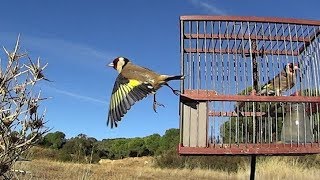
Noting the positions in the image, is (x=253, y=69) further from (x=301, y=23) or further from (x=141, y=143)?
(x=141, y=143)

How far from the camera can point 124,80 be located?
5.20 meters

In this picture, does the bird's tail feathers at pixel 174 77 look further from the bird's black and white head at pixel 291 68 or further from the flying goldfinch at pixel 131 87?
the bird's black and white head at pixel 291 68

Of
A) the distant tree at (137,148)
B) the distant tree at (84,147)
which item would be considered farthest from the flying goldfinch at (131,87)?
the distant tree at (137,148)

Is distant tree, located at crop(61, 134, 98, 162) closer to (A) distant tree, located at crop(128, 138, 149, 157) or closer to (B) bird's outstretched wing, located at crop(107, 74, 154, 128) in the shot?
(B) bird's outstretched wing, located at crop(107, 74, 154, 128)

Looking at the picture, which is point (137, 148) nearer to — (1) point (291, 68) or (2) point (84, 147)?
(2) point (84, 147)

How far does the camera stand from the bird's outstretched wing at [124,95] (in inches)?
187

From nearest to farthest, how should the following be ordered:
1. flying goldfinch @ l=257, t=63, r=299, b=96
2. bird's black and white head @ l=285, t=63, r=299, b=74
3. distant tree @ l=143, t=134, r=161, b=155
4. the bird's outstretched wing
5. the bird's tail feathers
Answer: the bird's outstretched wing, the bird's tail feathers, flying goldfinch @ l=257, t=63, r=299, b=96, bird's black and white head @ l=285, t=63, r=299, b=74, distant tree @ l=143, t=134, r=161, b=155

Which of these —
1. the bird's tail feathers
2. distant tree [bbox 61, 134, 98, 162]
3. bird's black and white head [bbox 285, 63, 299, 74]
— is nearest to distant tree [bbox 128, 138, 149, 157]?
distant tree [bbox 61, 134, 98, 162]

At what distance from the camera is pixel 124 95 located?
4895mm

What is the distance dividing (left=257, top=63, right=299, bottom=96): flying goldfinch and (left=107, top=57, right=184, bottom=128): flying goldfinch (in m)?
1.38

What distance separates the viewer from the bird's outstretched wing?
4742 millimetres

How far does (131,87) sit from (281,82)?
213 centimetres

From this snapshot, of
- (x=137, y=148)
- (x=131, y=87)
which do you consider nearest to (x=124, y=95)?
(x=131, y=87)

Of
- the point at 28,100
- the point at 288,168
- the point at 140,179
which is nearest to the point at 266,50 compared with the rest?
the point at 28,100
